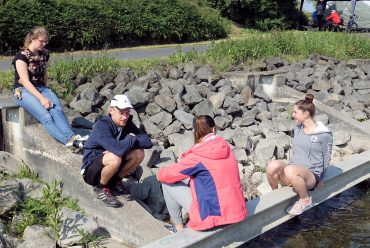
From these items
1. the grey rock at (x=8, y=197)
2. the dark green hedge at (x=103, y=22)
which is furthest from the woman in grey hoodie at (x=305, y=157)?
the dark green hedge at (x=103, y=22)

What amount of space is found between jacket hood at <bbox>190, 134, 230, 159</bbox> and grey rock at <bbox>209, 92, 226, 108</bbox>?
16.3 feet

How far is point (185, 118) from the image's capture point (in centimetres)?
898

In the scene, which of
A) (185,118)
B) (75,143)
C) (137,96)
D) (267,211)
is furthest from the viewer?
(137,96)

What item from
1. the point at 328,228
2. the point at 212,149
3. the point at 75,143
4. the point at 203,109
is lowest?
the point at 328,228

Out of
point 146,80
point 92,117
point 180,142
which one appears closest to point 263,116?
point 146,80

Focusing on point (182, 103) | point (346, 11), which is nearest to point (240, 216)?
point (182, 103)

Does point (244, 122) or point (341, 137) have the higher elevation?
point (244, 122)

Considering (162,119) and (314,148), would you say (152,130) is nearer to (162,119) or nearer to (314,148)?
(162,119)

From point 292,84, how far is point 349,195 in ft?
16.0

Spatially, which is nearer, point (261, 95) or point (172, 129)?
point (172, 129)

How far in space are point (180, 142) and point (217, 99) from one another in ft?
6.93

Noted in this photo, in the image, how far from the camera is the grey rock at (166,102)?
9180 mm

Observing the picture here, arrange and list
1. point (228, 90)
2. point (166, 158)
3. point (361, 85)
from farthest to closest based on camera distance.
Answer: point (361, 85) → point (228, 90) → point (166, 158)

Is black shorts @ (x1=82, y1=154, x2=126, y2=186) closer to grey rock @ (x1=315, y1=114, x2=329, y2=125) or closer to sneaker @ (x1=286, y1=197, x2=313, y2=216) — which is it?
sneaker @ (x1=286, y1=197, x2=313, y2=216)
